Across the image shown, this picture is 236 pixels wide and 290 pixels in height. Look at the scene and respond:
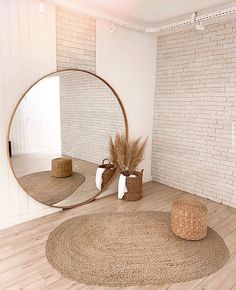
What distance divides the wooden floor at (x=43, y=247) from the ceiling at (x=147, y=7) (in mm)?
2258

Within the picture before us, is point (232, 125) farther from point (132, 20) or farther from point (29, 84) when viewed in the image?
point (29, 84)

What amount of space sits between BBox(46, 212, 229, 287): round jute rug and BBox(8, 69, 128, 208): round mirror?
47 cm

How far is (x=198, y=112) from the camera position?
318 cm

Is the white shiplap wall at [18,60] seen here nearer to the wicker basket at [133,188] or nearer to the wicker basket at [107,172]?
the wicker basket at [107,172]

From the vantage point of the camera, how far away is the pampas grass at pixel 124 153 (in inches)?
120

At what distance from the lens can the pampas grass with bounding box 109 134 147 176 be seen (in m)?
3.05

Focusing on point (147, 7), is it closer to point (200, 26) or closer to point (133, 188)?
point (200, 26)

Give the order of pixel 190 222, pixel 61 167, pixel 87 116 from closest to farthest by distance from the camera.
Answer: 1. pixel 190 222
2. pixel 61 167
3. pixel 87 116

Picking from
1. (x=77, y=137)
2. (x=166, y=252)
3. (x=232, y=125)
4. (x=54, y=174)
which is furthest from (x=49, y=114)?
(x=232, y=125)

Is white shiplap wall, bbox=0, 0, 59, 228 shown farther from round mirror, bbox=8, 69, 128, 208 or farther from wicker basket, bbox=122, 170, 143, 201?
wicker basket, bbox=122, 170, 143, 201

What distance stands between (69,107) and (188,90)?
163 cm

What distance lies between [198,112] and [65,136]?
176 cm

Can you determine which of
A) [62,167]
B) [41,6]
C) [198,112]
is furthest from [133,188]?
[41,6]

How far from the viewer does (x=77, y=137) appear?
2854 millimetres
